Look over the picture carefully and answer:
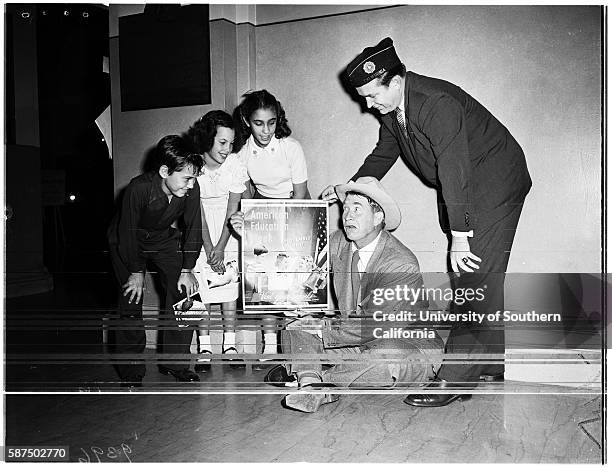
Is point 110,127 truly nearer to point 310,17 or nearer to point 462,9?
point 310,17

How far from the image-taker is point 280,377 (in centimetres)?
229

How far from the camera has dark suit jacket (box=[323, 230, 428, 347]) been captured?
87.3 inches

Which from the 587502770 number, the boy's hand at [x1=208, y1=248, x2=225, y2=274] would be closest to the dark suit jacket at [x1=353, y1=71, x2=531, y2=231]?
the boy's hand at [x1=208, y1=248, x2=225, y2=274]

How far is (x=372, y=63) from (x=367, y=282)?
0.75 metres

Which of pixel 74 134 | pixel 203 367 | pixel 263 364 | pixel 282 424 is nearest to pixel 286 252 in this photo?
pixel 263 364

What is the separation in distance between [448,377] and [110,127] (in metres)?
1.47

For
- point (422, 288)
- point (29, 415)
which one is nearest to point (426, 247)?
point (422, 288)

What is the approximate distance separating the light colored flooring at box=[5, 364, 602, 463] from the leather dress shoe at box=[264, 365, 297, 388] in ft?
0.09

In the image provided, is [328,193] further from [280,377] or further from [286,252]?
[280,377]

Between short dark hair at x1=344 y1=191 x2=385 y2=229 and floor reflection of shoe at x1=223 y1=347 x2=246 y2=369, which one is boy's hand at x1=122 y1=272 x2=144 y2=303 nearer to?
floor reflection of shoe at x1=223 y1=347 x2=246 y2=369

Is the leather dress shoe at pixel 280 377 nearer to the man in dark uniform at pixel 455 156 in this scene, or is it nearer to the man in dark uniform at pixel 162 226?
the man in dark uniform at pixel 162 226

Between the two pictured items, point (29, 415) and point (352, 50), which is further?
point (29, 415)

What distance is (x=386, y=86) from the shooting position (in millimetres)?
2199

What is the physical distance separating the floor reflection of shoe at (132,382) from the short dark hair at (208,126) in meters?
0.86
